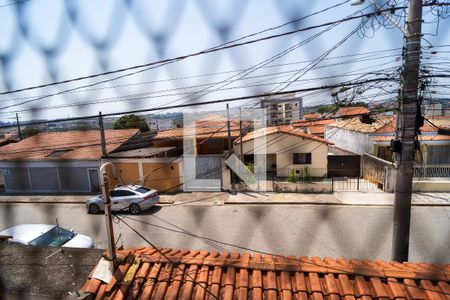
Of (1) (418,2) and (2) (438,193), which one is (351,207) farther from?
(1) (418,2)

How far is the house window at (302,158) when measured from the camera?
23.7 ft

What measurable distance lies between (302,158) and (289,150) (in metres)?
0.41

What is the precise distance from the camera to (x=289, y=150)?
283 inches

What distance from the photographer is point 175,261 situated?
4.67 ft

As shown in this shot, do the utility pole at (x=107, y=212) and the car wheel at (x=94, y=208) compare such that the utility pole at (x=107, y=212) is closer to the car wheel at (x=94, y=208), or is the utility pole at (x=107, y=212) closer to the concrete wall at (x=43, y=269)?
the concrete wall at (x=43, y=269)

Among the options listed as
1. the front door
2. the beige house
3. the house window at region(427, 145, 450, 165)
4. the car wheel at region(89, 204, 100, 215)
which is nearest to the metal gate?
the beige house

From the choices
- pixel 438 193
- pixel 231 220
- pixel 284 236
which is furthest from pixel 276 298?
pixel 438 193

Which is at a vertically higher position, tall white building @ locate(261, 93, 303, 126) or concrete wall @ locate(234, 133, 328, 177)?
tall white building @ locate(261, 93, 303, 126)

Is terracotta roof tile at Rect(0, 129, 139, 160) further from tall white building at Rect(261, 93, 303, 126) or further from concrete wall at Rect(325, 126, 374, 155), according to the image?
concrete wall at Rect(325, 126, 374, 155)

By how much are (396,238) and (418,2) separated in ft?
5.73

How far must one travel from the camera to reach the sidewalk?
18.1 ft

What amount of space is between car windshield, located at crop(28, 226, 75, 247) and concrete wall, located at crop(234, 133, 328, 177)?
460 cm

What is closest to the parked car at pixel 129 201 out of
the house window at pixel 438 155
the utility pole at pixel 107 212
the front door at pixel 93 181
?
the front door at pixel 93 181

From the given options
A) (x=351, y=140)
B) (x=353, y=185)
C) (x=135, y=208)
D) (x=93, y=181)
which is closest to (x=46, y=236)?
(x=135, y=208)
